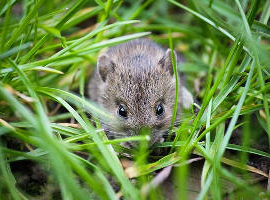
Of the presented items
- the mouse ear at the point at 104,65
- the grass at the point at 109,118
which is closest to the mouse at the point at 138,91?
the mouse ear at the point at 104,65

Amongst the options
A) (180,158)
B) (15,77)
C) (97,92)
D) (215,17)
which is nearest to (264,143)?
(180,158)

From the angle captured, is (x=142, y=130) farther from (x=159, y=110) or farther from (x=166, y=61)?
(x=166, y=61)

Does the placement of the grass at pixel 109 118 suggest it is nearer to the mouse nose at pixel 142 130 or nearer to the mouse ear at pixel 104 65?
the mouse nose at pixel 142 130

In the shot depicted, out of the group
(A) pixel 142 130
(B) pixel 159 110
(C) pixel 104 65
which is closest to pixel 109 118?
(A) pixel 142 130

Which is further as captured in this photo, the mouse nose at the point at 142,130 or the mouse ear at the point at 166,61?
the mouse ear at the point at 166,61

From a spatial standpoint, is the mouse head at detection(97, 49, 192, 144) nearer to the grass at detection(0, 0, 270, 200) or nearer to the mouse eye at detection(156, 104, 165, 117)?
the mouse eye at detection(156, 104, 165, 117)

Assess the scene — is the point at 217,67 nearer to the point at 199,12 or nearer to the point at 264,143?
the point at 199,12

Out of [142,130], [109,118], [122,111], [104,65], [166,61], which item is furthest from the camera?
[104,65]
